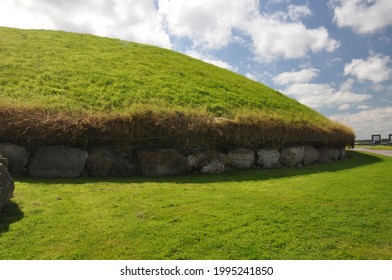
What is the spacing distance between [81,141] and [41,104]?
81.1 inches

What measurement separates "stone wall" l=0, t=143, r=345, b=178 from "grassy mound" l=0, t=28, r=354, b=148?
0.35m

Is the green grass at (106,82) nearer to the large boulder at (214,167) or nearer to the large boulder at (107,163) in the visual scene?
the large boulder at (107,163)

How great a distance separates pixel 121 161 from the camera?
33.8 ft

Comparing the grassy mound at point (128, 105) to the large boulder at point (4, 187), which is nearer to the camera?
the large boulder at point (4, 187)

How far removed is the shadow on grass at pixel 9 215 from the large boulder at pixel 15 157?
120 inches

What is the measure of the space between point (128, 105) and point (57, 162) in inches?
141

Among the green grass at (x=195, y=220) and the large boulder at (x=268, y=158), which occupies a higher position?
the large boulder at (x=268, y=158)

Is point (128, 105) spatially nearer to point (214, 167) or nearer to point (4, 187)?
point (214, 167)

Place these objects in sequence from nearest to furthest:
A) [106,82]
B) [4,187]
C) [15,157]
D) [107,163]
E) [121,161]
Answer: [4,187]
[15,157]
[107,163]
[121,161]
[106,82]

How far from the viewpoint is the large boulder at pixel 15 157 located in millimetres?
9336

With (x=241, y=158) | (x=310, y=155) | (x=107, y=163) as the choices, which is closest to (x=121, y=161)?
(x=107, y=163)

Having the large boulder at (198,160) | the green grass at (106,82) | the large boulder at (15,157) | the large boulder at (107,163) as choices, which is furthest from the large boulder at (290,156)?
the large boulder at (15,157)

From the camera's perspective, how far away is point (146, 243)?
5.09 meters

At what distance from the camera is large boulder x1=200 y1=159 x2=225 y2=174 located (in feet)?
36.1
